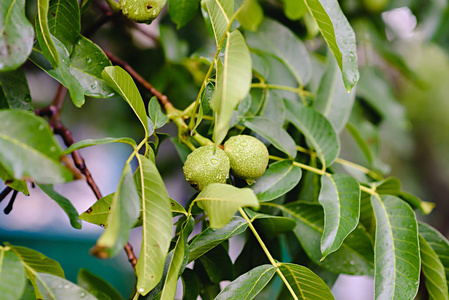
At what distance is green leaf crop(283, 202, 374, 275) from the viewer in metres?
0.53

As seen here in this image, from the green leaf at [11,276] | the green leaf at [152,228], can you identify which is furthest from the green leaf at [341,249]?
the green leaf at [11,276]

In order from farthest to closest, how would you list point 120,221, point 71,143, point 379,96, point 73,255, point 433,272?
1. point 73,255
2. point 379,96
3. point 71,143
4. point 433,272
5. point 120,221

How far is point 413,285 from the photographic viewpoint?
42 cm

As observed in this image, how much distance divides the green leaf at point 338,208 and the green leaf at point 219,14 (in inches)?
9.2

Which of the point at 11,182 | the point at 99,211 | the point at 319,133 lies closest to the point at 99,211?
the point at 99,211

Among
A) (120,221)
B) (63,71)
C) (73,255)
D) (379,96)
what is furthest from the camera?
(73,255)

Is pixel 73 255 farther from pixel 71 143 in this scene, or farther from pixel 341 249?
pixel 341 249

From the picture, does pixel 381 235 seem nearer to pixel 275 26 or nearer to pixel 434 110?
pixel 275 26

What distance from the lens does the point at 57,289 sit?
0.33 meters

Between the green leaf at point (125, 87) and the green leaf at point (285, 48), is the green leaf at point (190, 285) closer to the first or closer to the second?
the green leaf at point (125, 87)

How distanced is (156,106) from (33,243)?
0.77m

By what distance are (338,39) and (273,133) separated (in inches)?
6.1

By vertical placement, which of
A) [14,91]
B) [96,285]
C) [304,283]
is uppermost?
[14,91]

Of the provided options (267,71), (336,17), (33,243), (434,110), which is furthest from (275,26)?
(434,110)
